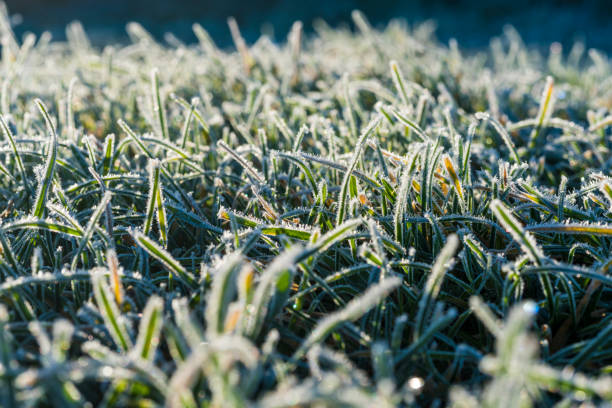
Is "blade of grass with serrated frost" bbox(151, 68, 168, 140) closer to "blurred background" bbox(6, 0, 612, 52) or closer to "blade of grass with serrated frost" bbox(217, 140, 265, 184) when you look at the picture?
"blade of grass with serrated frost" bbox(217, 140, 265, 184)

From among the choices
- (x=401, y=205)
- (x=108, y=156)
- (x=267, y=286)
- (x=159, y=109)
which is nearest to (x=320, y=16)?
(x=159, y=109)

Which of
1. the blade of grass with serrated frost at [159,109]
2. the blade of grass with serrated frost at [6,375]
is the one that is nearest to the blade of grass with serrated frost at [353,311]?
the blade of grass with serrated frost at [6,375]

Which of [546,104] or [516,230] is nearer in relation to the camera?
[516,230]

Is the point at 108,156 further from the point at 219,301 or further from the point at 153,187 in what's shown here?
the point at 219,301

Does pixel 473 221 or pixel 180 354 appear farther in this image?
pixel 473 221

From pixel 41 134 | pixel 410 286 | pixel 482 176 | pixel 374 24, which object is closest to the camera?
pixel 410 286

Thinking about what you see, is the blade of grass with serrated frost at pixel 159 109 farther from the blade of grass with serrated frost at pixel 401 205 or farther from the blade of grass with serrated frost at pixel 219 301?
the blade of grass with serrated frost at pixel 219 301

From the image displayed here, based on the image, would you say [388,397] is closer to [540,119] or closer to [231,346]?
[231,346]

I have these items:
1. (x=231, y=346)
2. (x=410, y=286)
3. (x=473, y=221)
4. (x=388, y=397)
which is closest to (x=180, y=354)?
(x=231, y=346)

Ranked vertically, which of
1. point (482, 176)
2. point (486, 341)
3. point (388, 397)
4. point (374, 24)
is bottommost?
point (486, 341)
